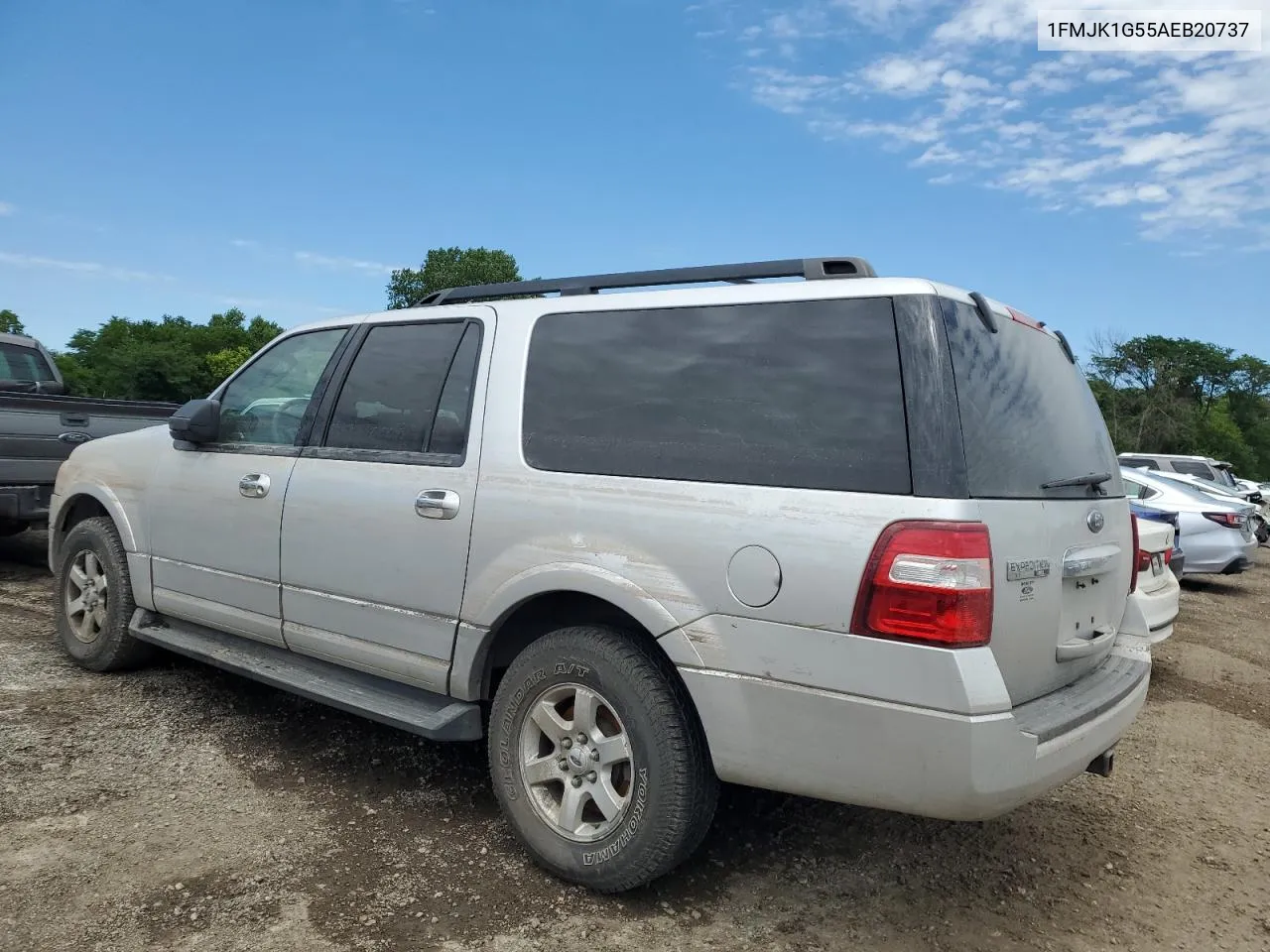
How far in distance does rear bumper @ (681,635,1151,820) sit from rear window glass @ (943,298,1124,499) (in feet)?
2.04

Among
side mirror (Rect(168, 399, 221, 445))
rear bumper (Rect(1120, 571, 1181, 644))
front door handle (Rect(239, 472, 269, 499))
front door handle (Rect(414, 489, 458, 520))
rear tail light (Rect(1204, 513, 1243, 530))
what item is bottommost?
rear bumper (Rect(1120, 571, 1181, 644))

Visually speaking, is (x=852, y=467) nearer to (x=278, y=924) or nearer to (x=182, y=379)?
(x=278, y=924)

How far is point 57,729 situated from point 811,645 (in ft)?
11.4

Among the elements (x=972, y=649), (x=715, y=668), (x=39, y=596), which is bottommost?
(x=39, y=596)

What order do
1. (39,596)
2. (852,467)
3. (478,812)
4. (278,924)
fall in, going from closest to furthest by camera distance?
(852,467) → (278,924) → (478,812) → (39,596)

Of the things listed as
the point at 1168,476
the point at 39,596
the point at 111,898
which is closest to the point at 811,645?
the point at 111,898

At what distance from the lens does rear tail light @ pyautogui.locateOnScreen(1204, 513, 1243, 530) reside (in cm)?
1092

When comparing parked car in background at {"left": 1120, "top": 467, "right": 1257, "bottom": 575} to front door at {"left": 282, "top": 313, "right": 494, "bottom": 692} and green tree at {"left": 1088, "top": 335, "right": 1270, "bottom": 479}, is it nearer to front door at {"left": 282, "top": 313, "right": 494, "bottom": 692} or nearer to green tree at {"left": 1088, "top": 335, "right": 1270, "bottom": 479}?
front door at {"left": 282, "top": 313, "right": 494, "bottom": 692}

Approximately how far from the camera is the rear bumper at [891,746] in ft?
7.99

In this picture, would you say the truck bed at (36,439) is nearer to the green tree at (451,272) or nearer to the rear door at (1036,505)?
the rear door at (1036,505)

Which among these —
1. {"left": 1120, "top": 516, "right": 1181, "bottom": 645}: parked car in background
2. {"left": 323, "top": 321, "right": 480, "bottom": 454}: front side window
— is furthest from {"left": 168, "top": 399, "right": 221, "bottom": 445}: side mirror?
{"left": 1120, "top": 516, "right": 1181, "bottom": 645}: parked car in background

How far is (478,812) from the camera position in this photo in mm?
3652

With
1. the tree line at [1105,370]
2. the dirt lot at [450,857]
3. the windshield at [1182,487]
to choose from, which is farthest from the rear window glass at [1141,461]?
the tree line at [1105,370]

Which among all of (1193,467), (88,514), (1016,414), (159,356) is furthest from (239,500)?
(159,356)
